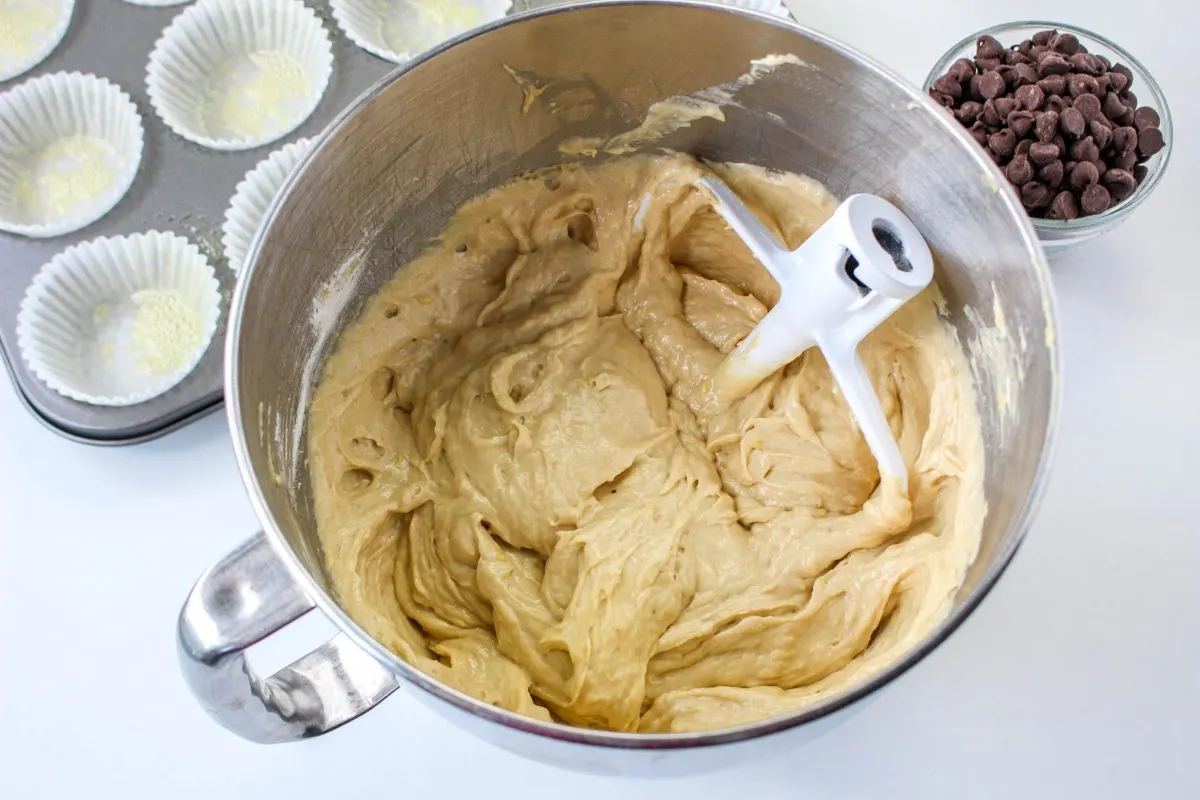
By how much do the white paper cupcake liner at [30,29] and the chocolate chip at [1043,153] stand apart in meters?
1.24

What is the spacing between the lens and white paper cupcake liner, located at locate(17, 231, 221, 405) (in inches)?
45.6

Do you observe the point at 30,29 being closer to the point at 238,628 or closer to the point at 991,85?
the point at 238,628

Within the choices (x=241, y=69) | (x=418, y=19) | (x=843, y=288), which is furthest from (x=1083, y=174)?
(x=241, y=69)

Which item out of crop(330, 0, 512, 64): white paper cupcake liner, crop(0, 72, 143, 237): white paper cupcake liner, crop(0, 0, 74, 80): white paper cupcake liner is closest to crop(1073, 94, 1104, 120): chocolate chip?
crop(330, 0, 512, 64): white paper cupcake liner

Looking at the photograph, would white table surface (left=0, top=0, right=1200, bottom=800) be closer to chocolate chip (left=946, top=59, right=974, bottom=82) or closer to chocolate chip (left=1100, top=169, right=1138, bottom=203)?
chocolate chip (left=1100, top=169, right=1138, bottom=203)

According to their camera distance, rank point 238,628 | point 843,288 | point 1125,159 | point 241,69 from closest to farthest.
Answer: point 238,628 < point 843,288 < point 1125,159 < point 241,69

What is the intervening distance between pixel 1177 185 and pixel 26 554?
5.02 feet

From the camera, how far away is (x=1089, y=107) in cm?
112

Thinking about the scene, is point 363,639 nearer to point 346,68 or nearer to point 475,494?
point 475,494

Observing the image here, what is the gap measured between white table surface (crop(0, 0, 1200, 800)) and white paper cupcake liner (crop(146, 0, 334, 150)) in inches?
16.6

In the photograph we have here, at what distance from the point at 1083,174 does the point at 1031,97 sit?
11 centimetres

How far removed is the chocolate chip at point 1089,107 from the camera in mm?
1119

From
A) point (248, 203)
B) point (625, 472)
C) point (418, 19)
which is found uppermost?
point (418, 19)

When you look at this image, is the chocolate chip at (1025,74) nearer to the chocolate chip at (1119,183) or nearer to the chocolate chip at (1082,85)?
the chocolate chip at (1082,85)
